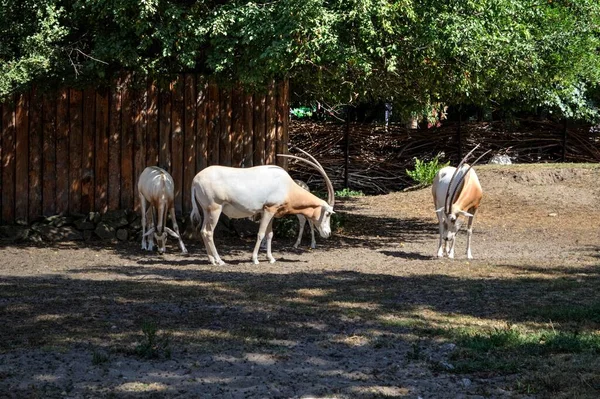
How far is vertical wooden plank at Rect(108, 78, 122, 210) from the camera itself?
551 inches

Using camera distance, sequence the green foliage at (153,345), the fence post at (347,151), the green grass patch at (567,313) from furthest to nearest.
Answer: the fence post at (347,151) → the green grass patch at (567,313) → the green foliage at (153,345)

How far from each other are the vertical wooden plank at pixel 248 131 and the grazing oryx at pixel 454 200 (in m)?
3.03

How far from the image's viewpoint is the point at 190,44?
1196 centimetres

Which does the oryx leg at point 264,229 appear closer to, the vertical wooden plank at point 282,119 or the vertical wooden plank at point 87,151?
the vertical wooden plank at point 282,119

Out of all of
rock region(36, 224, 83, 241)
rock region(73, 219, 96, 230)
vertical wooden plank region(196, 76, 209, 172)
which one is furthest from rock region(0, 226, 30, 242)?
vertical wooden plank region(196, 76, 209, 172)

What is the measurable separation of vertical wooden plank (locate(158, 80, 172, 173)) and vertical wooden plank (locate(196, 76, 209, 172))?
43cm

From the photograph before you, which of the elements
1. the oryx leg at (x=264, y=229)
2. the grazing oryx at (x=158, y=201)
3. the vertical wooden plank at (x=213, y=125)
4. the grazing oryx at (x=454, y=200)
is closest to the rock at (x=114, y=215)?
the grazing oryx at (x=158, y=201)

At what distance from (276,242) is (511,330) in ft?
22.4

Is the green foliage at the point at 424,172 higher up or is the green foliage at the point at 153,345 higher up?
the green foliage at the point at 424,172

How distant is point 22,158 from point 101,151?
1.13 metres

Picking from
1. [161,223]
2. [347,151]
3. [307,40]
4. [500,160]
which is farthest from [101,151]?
[500,160]

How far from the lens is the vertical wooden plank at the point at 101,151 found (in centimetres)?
1396

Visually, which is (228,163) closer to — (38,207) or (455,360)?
(38,207)

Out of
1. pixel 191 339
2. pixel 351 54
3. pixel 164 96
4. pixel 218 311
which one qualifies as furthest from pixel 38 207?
pixel 191 339
